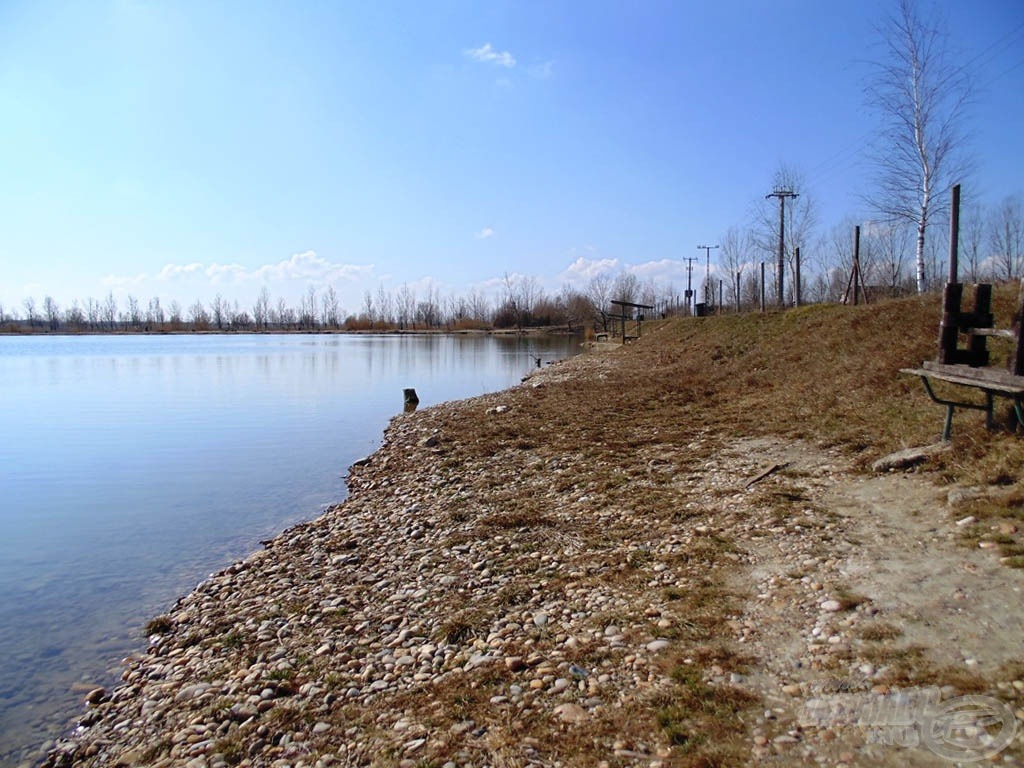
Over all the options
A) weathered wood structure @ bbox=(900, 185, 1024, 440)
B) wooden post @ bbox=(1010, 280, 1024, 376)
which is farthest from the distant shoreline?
wooden post @ bbox=(1010, 280, 1024, 376)

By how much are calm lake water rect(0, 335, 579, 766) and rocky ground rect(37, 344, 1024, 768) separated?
2.90ft

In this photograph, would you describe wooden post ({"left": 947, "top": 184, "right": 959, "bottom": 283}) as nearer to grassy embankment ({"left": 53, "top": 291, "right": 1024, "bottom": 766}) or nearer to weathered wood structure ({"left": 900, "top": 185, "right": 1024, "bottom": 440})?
grassy embankment ({"left": 53, "top": 291, "right": 1024, "bottom": 766})

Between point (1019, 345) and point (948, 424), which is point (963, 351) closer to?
point (948, 424)

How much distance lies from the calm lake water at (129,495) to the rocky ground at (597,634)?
2.90ft

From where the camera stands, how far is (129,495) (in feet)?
45.7

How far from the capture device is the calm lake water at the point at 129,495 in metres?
6.98

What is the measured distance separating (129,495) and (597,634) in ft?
41.7

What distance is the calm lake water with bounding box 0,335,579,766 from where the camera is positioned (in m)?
6.98

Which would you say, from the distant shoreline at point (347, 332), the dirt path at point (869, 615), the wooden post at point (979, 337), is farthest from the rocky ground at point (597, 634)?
the distant shoreline at point (347, 332)

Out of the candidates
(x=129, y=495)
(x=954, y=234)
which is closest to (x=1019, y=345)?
(x=954, y=234)

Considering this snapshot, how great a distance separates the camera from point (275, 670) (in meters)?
5.45

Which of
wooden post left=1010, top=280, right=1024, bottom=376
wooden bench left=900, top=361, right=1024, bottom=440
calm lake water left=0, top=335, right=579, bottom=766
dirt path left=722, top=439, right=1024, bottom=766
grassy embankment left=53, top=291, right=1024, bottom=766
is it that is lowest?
calm lake water left=0, top=335, right=579, bottom=766

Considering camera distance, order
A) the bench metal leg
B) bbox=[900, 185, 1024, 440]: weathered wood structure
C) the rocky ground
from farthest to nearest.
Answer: the bench metal leg
bbox=[900, 185, 1024, 440]: weathered wood structure
the rocky ground

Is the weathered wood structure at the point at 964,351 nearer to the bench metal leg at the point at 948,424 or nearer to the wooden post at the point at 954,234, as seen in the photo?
the bench metal leg at the point at 948,424
